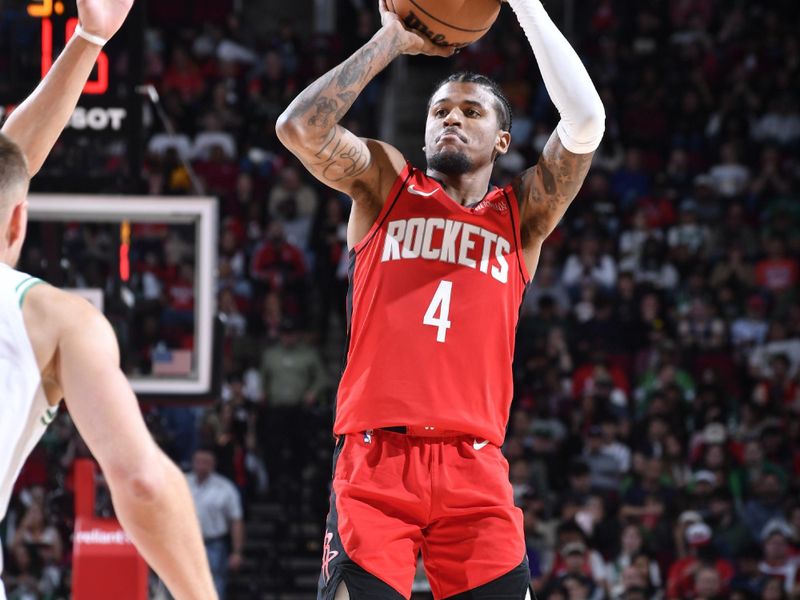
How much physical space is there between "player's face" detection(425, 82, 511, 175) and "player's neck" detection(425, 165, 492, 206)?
3 cm

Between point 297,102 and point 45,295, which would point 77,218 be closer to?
point 297,102

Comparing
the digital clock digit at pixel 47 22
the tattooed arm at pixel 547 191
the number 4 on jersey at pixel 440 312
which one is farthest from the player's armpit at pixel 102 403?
the digital clock digit at pixel 47 22

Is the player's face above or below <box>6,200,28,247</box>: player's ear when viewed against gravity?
above

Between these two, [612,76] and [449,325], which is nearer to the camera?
[449,325]

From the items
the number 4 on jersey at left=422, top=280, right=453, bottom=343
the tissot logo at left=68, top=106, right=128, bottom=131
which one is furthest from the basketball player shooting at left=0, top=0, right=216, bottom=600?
the tissot logo at left=68, top=106, right=128, bottom=131

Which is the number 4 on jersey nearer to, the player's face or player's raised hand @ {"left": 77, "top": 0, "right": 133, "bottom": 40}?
the player's face

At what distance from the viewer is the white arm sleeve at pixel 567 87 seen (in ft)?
13.5

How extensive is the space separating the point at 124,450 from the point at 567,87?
7.50ft

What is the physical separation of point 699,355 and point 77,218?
680cm

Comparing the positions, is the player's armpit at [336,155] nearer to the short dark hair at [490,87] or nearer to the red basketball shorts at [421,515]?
the short dark hair at [490,87]

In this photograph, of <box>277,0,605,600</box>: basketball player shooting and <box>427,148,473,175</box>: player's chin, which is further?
<box>427,148,473,175</box>: player's chin

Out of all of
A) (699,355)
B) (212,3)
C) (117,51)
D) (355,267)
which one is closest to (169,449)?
(117,51)

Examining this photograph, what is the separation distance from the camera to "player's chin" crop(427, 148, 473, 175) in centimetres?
425

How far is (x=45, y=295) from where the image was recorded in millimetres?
2426
